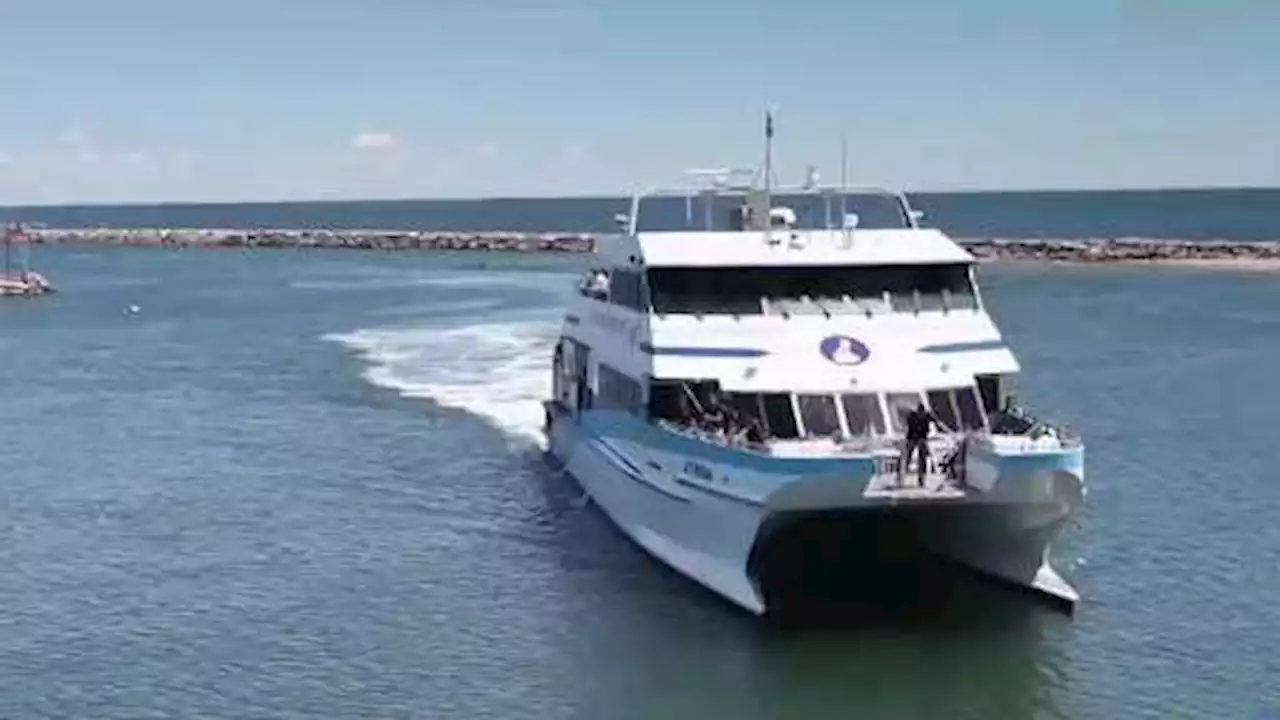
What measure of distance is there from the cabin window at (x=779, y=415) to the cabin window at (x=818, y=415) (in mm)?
190

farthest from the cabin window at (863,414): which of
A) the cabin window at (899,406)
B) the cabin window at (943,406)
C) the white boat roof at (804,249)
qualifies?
the white boat roof at (804,249)

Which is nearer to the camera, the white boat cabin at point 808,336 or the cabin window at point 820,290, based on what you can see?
the white boat cabin at point 808,336

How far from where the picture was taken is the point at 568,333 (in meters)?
45.5

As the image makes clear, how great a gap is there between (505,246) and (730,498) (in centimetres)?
14887

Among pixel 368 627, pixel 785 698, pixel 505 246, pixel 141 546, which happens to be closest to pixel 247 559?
pixel 141 546

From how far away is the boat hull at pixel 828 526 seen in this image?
28719 millimetres

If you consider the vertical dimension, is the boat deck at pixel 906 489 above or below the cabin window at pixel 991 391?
below

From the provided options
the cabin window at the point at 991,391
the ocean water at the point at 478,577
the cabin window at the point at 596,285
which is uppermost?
the cabin window at the point at 596,285

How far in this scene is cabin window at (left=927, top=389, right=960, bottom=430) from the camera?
1256 inches

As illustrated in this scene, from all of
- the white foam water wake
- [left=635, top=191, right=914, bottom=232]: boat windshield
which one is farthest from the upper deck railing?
the white foam water wake

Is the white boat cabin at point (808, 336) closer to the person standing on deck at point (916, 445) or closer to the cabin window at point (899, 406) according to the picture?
the cabin window at point (899, 406)

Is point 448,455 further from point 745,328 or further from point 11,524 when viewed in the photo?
point 745,328

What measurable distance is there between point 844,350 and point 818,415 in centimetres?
158

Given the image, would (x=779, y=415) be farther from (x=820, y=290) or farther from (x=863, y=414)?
(x=820, y=290)
